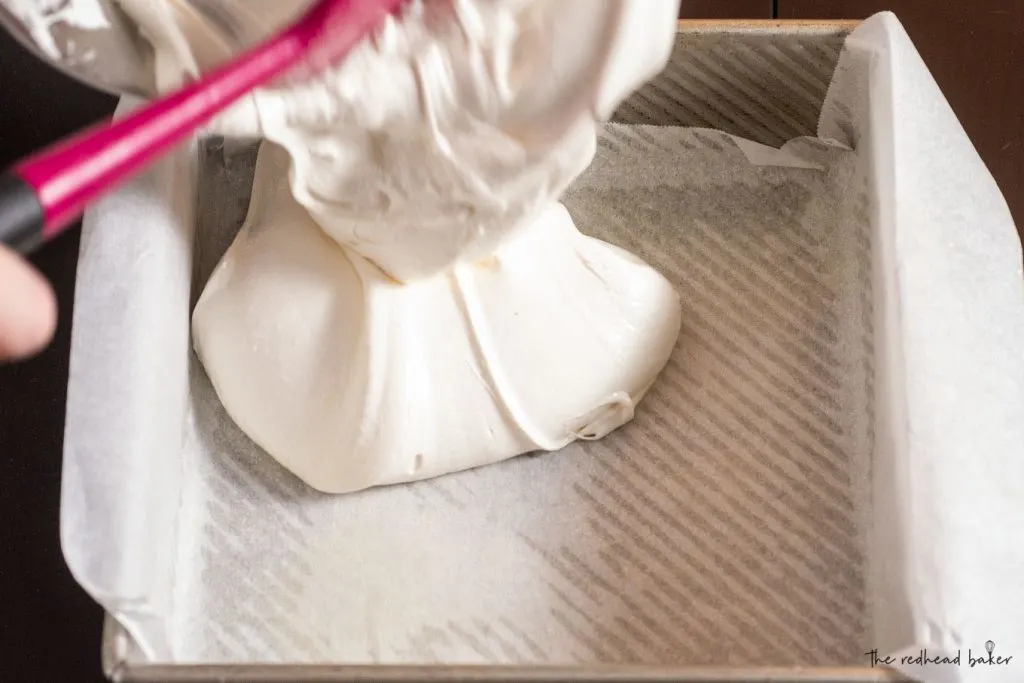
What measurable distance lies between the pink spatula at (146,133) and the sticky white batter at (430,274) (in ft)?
0.07

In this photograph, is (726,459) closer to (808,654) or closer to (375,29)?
(808,654)

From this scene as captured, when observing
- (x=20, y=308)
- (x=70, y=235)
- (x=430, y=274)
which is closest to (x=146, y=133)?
(x=20, y=308)

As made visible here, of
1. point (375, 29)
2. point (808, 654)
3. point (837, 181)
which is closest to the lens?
point (375, 29)

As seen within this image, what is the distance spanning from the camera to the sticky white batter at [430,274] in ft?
1.76

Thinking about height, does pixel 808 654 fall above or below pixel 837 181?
below

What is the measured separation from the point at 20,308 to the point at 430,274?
338 millimetres

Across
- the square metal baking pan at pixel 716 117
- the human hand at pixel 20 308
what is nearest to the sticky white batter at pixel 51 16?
the human hand at pixel 20 308

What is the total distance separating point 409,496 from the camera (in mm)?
743

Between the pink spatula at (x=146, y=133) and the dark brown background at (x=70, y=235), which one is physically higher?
the pink spatula at (x=146, y=133)

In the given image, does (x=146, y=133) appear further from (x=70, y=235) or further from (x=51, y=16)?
(x=70, y=235)

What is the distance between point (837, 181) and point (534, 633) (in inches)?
17.5

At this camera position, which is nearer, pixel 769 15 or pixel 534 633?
pixel 534 633

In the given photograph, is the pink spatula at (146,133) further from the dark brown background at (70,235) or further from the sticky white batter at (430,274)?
the dark brown background at (70,235)

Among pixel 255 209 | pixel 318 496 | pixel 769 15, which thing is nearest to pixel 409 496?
pixel 318 496
